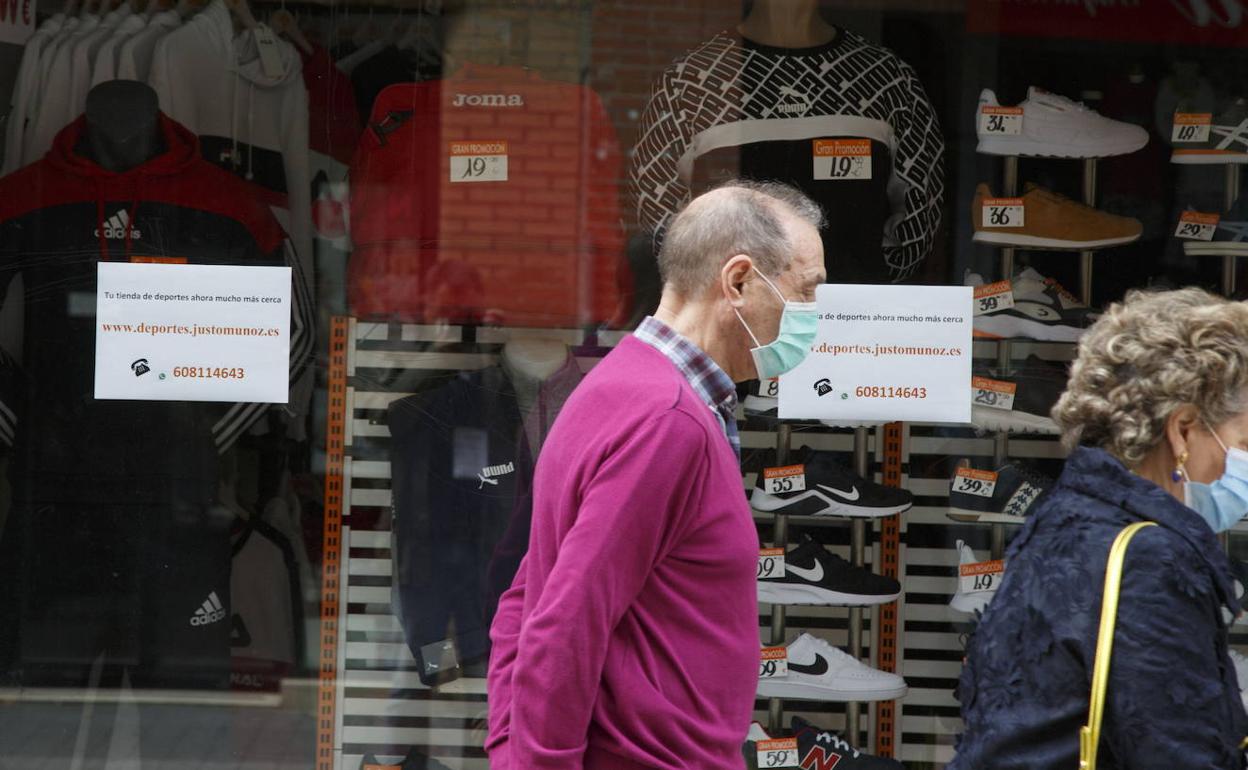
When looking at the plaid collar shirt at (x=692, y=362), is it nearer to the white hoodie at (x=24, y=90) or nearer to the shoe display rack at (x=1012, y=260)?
the shoe display rack at (x=1012, y=260)

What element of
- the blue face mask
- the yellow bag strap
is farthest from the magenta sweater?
the blue face mask

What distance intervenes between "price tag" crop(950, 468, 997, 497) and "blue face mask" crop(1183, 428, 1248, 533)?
6.72 feet

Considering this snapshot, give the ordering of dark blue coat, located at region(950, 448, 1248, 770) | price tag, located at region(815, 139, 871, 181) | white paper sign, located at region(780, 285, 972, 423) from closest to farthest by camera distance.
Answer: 1. dark blue coat, located at region(950, 448, 1248, 770)
2. white paper sign, located at region(780, 285, 972, 423)
3. price tag, located at region(815, 139, 871, 181)

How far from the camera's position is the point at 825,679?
4363 millimetres

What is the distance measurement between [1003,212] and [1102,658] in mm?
2688

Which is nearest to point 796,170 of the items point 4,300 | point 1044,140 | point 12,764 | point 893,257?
point 893,257

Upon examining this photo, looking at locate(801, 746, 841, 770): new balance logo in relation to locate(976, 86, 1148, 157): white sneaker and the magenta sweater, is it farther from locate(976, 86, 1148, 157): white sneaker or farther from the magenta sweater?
the magenta sweater

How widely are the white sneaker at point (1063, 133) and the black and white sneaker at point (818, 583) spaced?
53.2 inches

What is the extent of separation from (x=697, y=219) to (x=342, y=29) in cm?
237

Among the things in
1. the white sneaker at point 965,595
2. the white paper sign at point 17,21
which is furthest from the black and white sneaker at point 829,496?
the white paper sign at point 17,21

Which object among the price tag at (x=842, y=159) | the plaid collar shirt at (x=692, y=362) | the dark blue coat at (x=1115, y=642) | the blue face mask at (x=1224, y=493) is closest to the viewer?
the dark blue coat at (x=1115, y=642)

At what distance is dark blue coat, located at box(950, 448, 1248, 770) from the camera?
1893 mm

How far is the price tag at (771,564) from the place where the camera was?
4324 mm

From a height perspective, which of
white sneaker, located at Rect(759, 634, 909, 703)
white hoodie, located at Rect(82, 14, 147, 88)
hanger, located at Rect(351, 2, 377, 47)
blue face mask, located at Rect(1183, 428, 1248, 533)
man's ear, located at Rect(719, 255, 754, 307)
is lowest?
white sneaker, located at Rect(759, 634, 909, 703)
